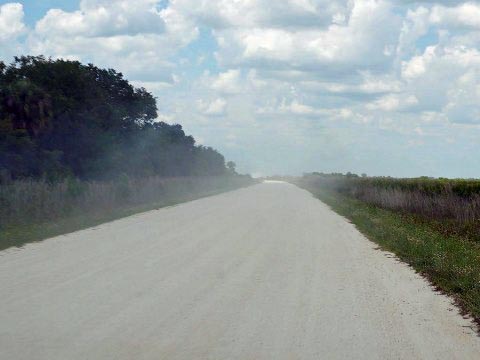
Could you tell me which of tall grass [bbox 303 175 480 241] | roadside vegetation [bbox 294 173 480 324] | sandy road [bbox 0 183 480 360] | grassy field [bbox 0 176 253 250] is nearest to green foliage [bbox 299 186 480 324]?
roadside vegetation [bbox 294 173 480 324]

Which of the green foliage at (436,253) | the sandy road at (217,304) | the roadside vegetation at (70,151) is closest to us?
the sandy road at (217,304)

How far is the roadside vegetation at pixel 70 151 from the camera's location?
22.0 metres

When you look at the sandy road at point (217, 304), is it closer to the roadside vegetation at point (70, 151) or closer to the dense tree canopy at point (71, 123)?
the roadside vegetation at point (70, 151)

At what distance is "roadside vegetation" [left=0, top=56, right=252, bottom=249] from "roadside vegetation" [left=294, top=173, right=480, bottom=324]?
925 centimetres

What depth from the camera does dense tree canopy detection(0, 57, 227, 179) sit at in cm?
3048

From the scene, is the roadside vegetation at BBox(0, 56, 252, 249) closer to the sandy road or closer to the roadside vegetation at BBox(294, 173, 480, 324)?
the sandy road

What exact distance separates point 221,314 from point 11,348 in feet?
8.77

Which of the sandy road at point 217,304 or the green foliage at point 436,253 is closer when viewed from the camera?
the sandy road at point 217,304

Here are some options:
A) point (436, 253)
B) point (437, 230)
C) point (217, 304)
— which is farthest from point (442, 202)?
point (217, 304)

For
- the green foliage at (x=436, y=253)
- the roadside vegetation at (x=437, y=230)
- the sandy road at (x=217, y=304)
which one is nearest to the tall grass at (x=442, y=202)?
the roadside vegetation at (x=437, y=230)

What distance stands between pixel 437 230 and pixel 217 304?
1312 cm

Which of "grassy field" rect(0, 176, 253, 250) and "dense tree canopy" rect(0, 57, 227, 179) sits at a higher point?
"dense tree canopy" rect(0, 57, 227, 179)

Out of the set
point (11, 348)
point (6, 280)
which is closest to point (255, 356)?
point (11, 348)

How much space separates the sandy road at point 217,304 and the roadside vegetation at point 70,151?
13.9 ft
